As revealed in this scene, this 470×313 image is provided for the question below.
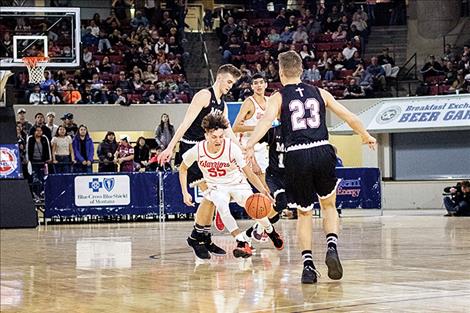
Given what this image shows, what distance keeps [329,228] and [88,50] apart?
75.1ft

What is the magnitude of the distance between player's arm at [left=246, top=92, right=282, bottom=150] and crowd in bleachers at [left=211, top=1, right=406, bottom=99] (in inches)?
792

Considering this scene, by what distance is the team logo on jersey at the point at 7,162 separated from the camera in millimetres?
19312

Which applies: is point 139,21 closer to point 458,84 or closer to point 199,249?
point 458,84

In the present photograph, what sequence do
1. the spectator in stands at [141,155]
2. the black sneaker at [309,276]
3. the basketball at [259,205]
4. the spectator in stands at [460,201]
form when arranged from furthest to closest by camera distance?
1. the spectator in stands at [141,155]
2. the spectator in stands at [460,201]
3. the basketball at [259,205]
4. the black sneaker at [309,276]

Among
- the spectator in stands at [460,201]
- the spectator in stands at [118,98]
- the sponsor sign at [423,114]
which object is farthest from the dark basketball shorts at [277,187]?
the spectator in stands at [118,98]

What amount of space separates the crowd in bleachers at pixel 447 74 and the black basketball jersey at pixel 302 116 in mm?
19537

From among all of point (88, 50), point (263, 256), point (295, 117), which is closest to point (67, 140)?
point (88, 50)

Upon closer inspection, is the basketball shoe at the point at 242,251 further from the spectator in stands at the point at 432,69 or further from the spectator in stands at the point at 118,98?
the spectator in stands at the point at 432,69

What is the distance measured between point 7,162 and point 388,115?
12590 millimetres

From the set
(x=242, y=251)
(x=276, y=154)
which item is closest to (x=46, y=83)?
(x=276, y=154)

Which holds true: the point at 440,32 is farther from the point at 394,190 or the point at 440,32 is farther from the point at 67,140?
the point at 67,140

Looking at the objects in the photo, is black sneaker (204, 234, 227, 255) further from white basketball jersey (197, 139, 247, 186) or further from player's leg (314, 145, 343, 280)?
player's leg (314, 145, 343, 280)

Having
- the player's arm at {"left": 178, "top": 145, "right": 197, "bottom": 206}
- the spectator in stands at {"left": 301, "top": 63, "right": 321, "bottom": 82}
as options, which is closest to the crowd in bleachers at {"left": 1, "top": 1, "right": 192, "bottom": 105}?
the spectator in stands at {"left": 301, "top": 63, "right": 321, "bottom": 82}

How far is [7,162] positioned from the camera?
63.7 ft
